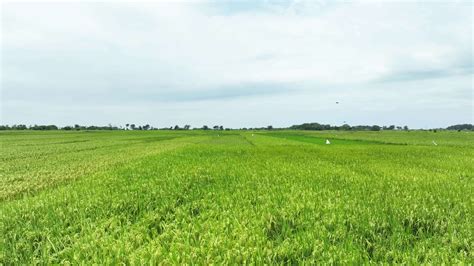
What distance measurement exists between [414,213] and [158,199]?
6.34 m

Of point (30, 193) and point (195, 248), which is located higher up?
point (195, 248)

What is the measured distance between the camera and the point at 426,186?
9547 millimetres

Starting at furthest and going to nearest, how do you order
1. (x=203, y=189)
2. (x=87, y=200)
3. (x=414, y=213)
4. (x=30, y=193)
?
(x=30, y=193), (x=203, y=189), (x=87, y=200), (x=414, y=213)

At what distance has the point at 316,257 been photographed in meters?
4.28

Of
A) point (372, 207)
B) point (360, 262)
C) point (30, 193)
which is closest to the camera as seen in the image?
point (360, 262)

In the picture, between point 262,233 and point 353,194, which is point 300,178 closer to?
point 353,194

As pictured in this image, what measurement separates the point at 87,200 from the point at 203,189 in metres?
3.37

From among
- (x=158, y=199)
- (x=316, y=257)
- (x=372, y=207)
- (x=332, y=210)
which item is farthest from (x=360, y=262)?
(x=158, y=199)

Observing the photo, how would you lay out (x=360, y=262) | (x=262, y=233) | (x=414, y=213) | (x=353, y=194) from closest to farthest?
(x=360, y=262) → (x=262, y=233) → (x=414, y=213) → (x=353, y=194)

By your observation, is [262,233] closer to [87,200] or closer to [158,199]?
[158,199]

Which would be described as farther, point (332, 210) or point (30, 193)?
point (30, 193)

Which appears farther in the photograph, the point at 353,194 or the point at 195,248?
the point at 353,194

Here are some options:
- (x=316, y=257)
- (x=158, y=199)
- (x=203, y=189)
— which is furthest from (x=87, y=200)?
(x=316, y=257)

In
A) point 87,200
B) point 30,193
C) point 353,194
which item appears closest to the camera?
point 87,200
